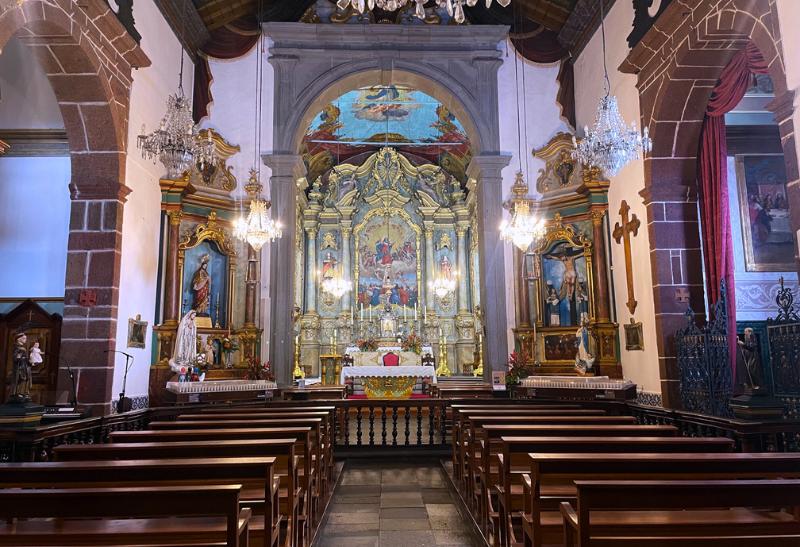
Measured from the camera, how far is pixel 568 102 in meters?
10.7

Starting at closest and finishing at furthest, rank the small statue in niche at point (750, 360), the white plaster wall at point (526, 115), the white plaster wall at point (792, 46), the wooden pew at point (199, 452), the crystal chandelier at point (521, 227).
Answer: the wooden pew at point (199, 452) → the white plaster wall at point (792, 46) → the small statue in niche at point (750, 360) → the crystal chandelier at point (521, 227) → the white plaster wall at point (526, 115)

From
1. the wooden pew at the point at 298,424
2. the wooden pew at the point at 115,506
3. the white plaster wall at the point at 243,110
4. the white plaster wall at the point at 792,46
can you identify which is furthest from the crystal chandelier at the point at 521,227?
the wooden pew at the point at 115,506

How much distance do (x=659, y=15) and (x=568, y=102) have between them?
3.34m

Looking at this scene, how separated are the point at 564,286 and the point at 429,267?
786 cm

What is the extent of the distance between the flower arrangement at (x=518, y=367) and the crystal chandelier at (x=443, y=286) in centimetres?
667

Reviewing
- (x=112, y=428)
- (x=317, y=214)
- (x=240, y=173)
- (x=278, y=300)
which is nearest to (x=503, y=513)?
(x=112, y=428)

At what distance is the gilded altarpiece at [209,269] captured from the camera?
30.7ft

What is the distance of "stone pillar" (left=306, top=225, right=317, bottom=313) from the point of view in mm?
17266

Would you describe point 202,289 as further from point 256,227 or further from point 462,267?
point 462,267

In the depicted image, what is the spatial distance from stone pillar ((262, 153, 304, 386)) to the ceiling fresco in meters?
3.98

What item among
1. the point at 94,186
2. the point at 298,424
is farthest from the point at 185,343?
the point at 298,424

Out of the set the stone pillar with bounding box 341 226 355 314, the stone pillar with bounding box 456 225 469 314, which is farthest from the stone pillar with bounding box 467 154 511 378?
the stone pillar with bounding box 341 226 355 314

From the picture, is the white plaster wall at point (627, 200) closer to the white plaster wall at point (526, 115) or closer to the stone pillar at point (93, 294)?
the white plaster wall at point (526, 115)

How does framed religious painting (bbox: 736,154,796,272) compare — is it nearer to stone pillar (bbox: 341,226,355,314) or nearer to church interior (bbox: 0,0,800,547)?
church interior (bbox: 0,0,800,547)
